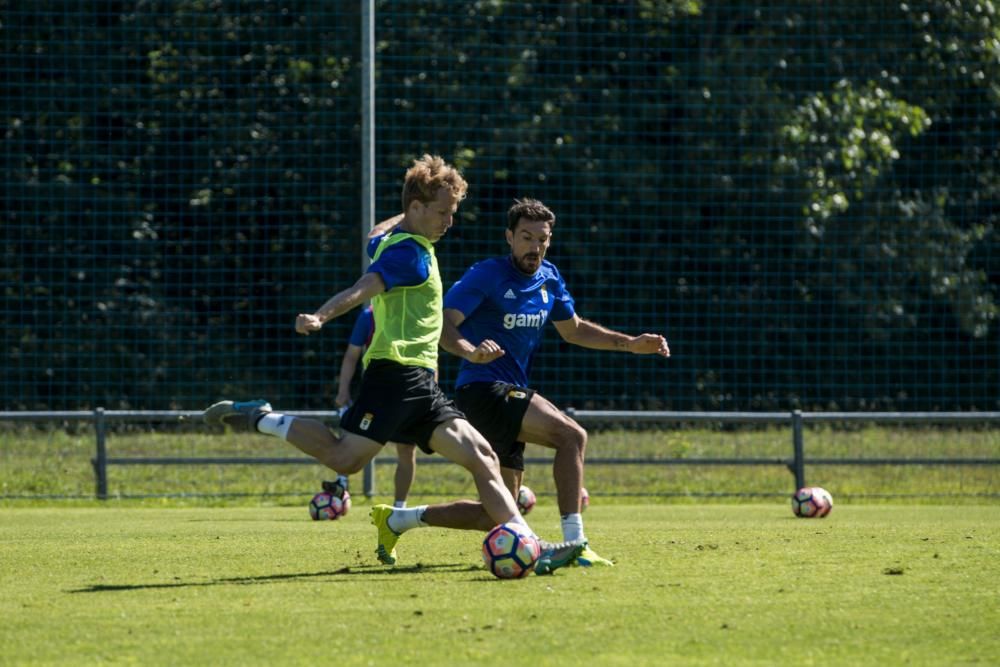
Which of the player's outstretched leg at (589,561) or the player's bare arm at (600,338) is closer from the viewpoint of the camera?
the player's outstretched leg at (589,561)

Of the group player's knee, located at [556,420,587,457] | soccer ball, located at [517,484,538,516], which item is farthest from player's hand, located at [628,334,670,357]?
soccer ball, located at [517,484,538,516]

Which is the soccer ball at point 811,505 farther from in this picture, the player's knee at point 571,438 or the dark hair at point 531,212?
the dark hair at point 531,212

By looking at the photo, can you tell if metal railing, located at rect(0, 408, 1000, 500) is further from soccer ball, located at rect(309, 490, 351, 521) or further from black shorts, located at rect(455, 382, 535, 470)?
black shorts, located at rect(455, 382, 535, 470)

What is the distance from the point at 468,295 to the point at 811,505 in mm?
4858

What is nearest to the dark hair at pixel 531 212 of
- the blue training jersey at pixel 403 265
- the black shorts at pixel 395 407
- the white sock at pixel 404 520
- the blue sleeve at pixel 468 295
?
the blue sleeve at pixel 468 295

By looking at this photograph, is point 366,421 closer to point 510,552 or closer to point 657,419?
point 510,552

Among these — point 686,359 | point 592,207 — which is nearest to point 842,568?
point 686,359

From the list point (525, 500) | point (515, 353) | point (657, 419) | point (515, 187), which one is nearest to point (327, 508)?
point (525, 500)

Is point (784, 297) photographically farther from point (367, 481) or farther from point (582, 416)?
point (367, 481)

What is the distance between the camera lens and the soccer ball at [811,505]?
12.4m

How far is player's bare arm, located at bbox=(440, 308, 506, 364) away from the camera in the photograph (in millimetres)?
7617

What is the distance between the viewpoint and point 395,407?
25.0 feet

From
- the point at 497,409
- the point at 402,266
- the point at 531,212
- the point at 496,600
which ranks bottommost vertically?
the point at 496,600

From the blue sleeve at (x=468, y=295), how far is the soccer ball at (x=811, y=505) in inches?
187
